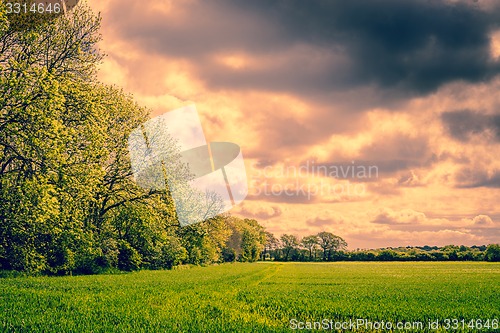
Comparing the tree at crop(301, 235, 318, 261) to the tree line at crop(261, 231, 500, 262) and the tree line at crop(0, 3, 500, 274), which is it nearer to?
the tree line at crop(261, 231, 500, 262)

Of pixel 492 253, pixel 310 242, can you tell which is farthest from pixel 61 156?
pixel 310 242

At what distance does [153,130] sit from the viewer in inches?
1852

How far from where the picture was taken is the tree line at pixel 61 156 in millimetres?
28578

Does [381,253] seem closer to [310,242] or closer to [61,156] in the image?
[310,242]

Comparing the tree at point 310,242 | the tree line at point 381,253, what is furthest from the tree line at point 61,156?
the tree at point 310,242

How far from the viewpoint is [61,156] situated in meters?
28.8

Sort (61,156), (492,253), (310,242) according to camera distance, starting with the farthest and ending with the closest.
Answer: (310,242) < (492,253) < (61,156)

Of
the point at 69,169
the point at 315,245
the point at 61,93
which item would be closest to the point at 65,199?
the point at 69,169

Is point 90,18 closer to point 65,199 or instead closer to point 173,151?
point 65,199

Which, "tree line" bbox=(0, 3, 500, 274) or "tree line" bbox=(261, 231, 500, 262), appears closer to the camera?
"tree line" bbox=(0, 3, 500, 274)

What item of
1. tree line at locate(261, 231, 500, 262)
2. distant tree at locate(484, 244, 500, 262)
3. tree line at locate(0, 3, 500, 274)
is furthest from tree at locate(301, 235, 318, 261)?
tree line at locate(0, 3, 500, 274)

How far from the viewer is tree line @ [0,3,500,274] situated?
2858 cm

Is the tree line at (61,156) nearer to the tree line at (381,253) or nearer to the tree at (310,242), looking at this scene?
the tree line at (381,253)

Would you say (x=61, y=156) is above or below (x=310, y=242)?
above
